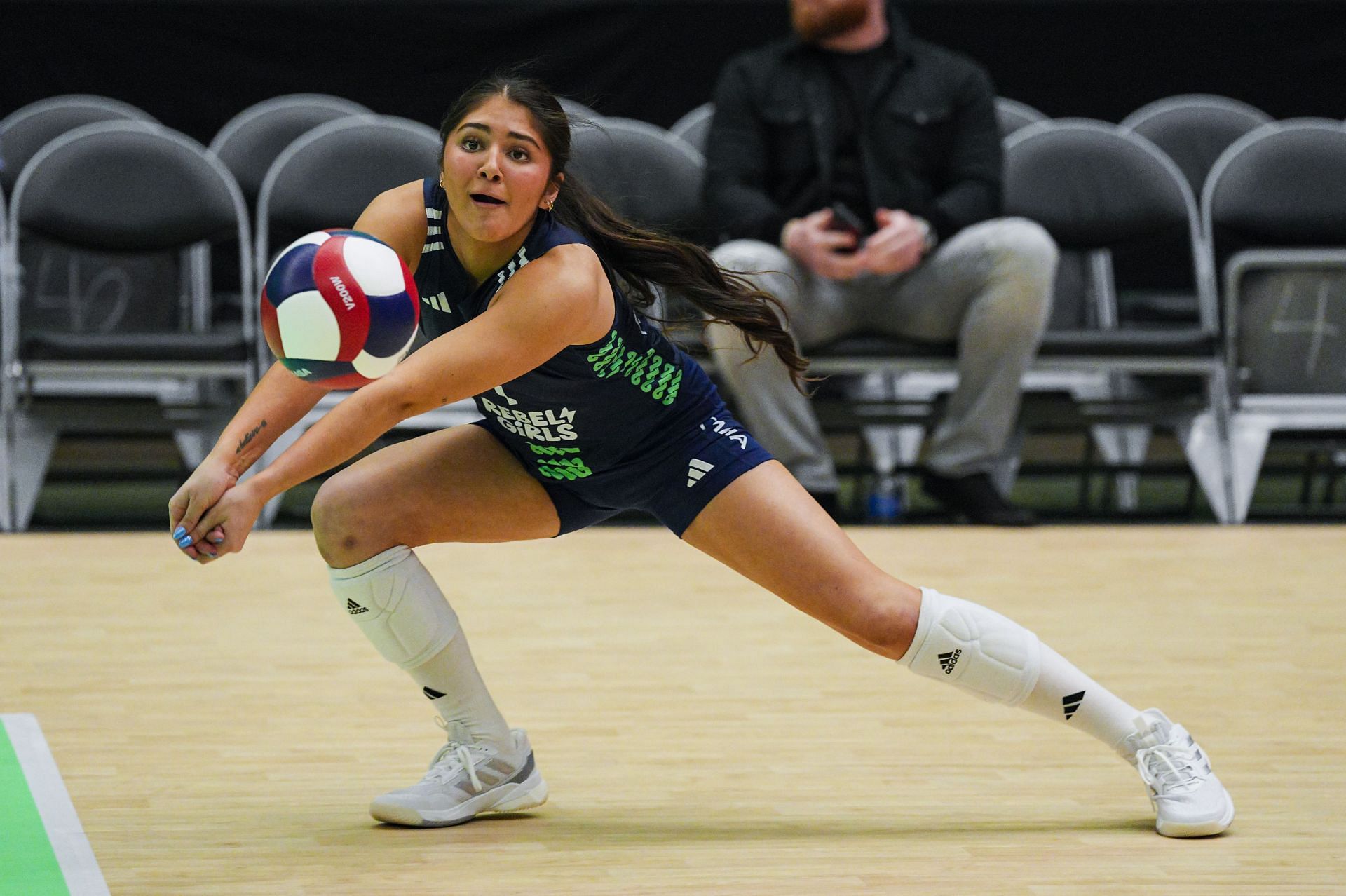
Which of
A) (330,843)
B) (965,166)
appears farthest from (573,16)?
(330,843)

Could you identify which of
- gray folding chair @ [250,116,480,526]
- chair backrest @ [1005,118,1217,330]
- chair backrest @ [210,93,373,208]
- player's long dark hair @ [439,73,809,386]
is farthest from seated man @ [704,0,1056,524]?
player's long dark hair @ [439,73,809,386]

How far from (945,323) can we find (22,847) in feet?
12.3

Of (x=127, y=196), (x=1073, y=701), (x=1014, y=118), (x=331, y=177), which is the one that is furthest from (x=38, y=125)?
(x=1073, y=701)

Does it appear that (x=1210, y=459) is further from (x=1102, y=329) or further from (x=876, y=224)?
(x=876, y=224)

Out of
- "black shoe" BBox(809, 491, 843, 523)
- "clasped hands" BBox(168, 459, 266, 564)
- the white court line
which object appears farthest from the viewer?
Result: "black shoe" BBox(809, 491, 843, 523)

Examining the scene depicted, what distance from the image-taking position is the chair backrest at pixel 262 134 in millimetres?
6328

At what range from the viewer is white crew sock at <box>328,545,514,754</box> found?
2.42 meters

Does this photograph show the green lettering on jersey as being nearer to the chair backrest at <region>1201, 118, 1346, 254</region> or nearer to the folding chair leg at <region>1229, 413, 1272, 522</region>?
the folding chair leg at <region>1229, 413, 1272, 522</region>

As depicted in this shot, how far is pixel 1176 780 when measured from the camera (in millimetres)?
2389

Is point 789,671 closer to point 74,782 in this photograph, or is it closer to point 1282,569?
point 74,782

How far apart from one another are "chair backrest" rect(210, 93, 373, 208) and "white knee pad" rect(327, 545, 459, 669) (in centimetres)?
422

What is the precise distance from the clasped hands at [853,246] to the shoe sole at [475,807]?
2.92 metres

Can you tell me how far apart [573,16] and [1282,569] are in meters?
4.52

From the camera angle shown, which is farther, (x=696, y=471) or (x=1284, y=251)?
(x=1284, y=251)
